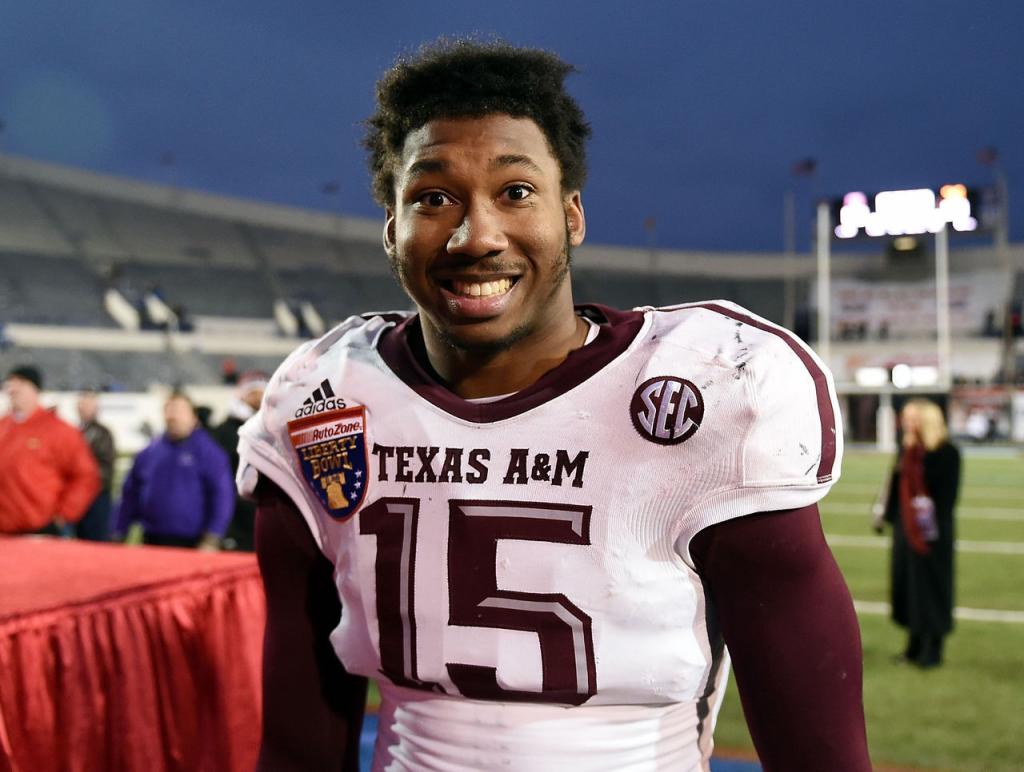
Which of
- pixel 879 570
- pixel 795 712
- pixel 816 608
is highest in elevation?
pixel 816 608

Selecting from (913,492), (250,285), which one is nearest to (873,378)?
(250,285)

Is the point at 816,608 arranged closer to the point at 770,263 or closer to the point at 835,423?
the point at 835,423

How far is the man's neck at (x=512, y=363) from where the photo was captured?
45.7 inches

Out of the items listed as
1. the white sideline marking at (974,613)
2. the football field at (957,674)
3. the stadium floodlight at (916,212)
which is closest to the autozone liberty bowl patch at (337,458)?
the football field at (957,674)

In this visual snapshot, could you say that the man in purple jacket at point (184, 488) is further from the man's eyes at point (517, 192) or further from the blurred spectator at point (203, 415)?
the man's eyes at point (517, 192)

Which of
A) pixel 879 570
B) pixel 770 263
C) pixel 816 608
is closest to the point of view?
pixel 816 608

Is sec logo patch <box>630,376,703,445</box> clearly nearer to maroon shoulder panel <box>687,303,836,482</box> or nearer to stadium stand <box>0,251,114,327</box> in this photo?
maroon shoulder panel <box>687,303,836,482</box>

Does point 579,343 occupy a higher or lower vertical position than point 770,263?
lower

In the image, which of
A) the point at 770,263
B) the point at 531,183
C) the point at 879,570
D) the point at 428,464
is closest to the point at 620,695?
the point at 428,464

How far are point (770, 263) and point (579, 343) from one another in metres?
33.2

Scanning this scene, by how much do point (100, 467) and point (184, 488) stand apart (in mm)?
2638

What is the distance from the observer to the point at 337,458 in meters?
1.18

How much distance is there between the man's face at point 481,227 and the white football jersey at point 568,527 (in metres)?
0.10

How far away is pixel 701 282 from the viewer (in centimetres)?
3400
